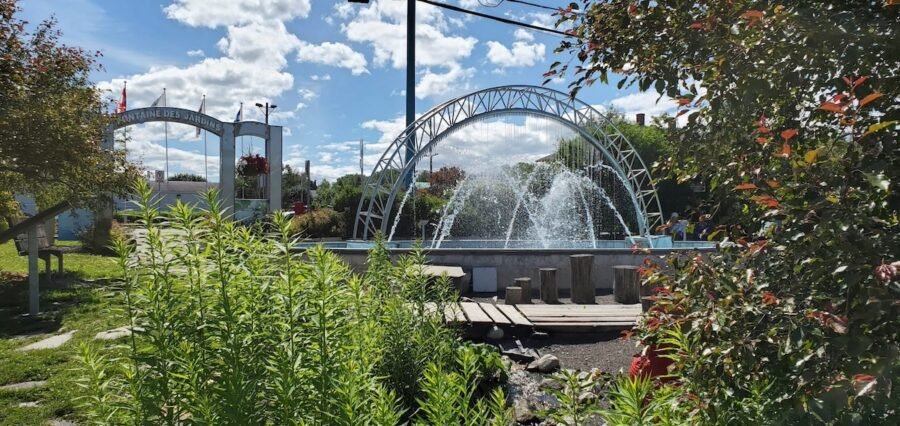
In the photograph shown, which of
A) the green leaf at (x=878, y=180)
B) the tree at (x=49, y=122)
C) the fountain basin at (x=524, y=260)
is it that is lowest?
the fountain basin at (x=524, y=260)

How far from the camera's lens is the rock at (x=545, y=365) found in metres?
5.45

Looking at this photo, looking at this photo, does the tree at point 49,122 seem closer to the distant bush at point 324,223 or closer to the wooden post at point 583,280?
the wooden post at point 583,280

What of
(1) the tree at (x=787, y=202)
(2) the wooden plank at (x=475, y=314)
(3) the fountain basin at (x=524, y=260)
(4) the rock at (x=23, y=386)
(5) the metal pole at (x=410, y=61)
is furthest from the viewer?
(5) the metal pole at (x=410, y=61)

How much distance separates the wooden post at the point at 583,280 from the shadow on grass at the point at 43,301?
664 centimetres

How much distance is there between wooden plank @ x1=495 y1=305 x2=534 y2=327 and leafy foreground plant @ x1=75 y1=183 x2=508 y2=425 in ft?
15.1

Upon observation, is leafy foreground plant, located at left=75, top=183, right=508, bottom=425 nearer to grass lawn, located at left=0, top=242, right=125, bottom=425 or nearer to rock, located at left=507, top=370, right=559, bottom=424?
grass lawn, located at left=0, top=242, right=125, bottom=425

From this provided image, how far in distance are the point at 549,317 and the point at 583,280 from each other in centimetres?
243

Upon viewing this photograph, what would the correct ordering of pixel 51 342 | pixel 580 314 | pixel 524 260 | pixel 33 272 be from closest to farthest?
1. pixel 51 342
2. pixel 580 314
3. pixel 33 272
4. pixel 524 260

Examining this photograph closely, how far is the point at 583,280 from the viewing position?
9359mm

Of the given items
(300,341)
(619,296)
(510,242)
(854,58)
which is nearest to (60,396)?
(300,341)

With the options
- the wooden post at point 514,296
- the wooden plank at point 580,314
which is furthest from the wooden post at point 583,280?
the wooden plank at point 580,314

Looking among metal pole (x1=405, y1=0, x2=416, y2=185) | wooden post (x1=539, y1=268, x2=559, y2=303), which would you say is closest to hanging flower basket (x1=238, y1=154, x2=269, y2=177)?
metal pole (x1=405, y1=0, x2=416, y2=185)

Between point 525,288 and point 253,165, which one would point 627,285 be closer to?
point 525,288

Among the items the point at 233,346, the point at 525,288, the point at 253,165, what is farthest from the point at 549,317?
the point at 253,165
